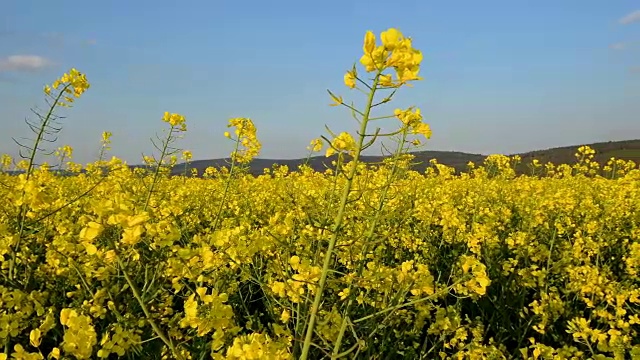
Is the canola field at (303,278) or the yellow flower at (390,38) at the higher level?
the yellow flower at (390,38)

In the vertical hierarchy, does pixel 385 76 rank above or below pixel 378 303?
above

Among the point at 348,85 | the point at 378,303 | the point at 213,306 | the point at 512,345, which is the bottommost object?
the point at 512,345

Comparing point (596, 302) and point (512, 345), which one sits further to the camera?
point (512, 345)

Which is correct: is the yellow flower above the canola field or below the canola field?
above

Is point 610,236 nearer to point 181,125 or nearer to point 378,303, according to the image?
point 378,303

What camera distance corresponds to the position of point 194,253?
2.10m

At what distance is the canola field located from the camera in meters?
1.65

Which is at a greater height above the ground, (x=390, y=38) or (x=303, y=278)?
(x=390, y=38)

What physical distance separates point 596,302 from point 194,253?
3140 millimetres

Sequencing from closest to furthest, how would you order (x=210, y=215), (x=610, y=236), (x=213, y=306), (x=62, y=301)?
(x=213, y=306) < (x=62, y=301) < (x=610, y=236) < (x=210, y=215)

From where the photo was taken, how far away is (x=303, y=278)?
6.24ft

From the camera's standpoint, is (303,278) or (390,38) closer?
(390,38)

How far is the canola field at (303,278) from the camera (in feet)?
5.41

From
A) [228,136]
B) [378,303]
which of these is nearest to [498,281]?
[378,303]
